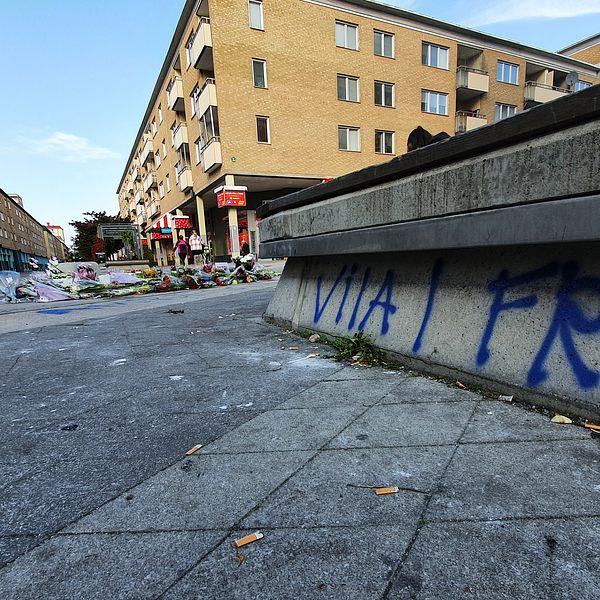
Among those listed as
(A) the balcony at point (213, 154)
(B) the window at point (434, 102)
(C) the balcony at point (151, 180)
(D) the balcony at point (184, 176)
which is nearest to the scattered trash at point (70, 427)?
(A) the balcony at point (213, 154)

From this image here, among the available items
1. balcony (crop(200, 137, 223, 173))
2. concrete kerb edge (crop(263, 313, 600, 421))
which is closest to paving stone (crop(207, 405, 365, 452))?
concrete kerb edge (crop(263, 313, 600, 421))

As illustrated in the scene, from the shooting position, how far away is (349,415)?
2188mm

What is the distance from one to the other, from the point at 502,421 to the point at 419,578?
1.16 m

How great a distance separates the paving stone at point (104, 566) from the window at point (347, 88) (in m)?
24.7

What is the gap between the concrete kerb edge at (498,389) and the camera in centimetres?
193

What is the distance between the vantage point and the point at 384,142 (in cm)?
2381

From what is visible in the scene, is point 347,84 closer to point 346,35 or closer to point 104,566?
point 346,35

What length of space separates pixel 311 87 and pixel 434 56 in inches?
389

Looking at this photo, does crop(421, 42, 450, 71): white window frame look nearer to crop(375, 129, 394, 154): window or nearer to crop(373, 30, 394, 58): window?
crop(373, 30, 394, 58): window

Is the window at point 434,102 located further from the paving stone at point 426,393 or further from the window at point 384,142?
the paving stone at point 426,393

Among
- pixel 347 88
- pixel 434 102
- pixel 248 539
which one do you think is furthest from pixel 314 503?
pixel 434 102

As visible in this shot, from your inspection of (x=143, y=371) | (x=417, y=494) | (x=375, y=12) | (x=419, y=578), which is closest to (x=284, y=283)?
(x=143, y=371)

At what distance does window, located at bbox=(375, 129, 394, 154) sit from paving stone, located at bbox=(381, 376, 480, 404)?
2369 cm

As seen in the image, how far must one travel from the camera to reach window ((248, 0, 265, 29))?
19.6m
